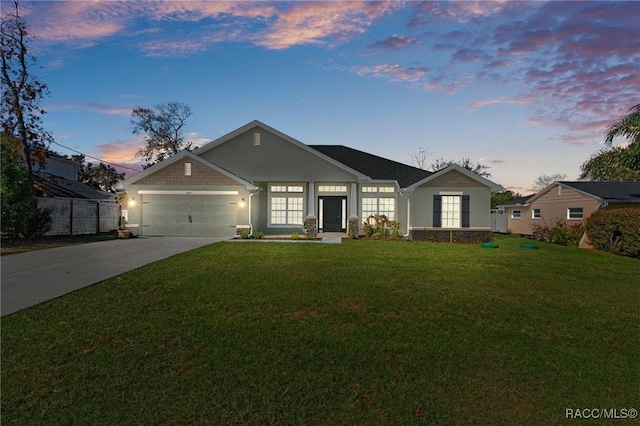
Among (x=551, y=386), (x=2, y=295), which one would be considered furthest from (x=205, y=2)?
(x=551, y=386)

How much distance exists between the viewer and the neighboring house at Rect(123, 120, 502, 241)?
19.7 metres

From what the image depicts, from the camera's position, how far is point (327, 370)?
14.2 ft

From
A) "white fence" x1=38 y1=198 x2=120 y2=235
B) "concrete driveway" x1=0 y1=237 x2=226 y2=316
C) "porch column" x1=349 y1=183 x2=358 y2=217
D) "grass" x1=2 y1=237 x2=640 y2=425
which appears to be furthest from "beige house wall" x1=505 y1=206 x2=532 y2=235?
"white fence" x1=38 y1=198 x2=120 y2=235

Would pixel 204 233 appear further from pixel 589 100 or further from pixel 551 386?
pixel 589 100

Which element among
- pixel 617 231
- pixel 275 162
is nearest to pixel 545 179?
pixel 617 231

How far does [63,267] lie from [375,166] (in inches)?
705

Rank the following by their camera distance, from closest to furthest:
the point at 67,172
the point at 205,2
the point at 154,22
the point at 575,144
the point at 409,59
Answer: the point at 205,2 → the point at 154,22 → the point at 409,59 → the point at 575,144 → the point at 67,172

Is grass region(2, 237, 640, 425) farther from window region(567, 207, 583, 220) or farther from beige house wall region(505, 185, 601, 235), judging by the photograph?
window region(567, 207, 583, 220)

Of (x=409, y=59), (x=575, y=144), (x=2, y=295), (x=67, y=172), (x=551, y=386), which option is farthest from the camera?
(x=67, y=172)

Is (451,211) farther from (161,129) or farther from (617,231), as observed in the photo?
(161,129)

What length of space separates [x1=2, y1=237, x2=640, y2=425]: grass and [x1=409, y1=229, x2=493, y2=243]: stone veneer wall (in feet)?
38.2

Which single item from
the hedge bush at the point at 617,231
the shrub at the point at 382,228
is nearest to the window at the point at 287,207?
the shrub at the point at 382,228

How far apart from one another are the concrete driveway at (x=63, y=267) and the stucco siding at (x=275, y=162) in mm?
6741

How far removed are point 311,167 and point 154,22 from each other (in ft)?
35.3
